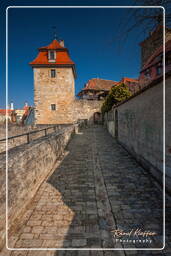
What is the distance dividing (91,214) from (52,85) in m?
19.2

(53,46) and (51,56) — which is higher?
(53,46)

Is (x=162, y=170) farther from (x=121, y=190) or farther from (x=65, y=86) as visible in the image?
(x=65, y=86)

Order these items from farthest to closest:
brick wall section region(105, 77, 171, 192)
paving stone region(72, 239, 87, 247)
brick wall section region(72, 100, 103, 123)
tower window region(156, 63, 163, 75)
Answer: brick wall section region(72, 100, 103, 123) < tower window region(156, 63, 163, 75) < brick wall section region(105, 77, 171, 192) < paving stone region(72, 239, 87, 247)

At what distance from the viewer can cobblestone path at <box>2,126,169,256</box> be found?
1859mm

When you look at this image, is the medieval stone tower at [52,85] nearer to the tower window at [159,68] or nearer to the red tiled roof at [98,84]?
the red tiled roof at [98,84]

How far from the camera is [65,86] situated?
62.8ft

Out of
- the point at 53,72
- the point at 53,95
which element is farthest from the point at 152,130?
the point at 53,72

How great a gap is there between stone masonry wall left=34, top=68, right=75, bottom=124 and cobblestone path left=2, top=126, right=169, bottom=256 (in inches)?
636

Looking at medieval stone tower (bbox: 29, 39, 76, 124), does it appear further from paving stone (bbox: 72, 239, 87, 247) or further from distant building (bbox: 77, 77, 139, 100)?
paving stone (bbox: 72, 239, 87, 247)

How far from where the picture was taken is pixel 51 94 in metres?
19.1

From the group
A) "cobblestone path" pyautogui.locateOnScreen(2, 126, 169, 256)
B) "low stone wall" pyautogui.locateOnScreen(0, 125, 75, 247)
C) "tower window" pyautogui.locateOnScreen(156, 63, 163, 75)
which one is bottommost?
"cobblestone path" pyautogui.locateOnScreen(2, 126, 169, 256)

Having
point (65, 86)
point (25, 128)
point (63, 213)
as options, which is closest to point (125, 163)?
point (63, 213)

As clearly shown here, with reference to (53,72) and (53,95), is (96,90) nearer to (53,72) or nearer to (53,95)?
(53,72)

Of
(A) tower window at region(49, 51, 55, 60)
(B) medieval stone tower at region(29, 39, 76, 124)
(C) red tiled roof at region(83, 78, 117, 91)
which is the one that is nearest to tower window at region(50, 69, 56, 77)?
(B) medieval stone tower at region(29, 39, 76, 124)
